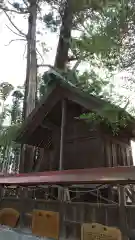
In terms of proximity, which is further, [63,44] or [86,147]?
[63,44]

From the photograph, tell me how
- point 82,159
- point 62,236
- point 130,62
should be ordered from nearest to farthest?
point 62,236 → point 82,159 → point 130,62

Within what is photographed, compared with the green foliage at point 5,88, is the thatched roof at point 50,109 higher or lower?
lower

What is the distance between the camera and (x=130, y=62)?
7.80m

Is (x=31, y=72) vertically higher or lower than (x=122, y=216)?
higher

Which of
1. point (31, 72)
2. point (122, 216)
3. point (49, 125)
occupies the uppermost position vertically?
point (31, 72)

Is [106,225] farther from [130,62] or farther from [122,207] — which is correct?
[130,62]

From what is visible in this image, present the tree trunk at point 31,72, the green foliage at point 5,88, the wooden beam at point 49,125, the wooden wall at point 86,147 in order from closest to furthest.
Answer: the wooden wall at point 86,147 < the wooden beam at point 49,125 < the tree trunk at point 31,72 < the green foliage at point 5,88

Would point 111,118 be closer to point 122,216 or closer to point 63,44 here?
point 122,216

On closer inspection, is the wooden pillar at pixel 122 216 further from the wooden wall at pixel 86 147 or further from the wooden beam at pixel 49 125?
the wooden beam at pixel 49 125

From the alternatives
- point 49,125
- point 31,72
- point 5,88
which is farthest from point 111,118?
point 5,88

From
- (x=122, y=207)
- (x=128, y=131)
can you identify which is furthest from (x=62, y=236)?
(x=128, y=131)

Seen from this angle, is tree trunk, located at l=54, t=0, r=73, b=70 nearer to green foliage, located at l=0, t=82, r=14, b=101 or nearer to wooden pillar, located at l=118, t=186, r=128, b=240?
green foliage, located at l=0, t=82, r=14, b=101

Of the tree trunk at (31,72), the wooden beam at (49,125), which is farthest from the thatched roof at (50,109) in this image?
the tree trunk at (31,72)

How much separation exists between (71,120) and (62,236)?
4.03m
